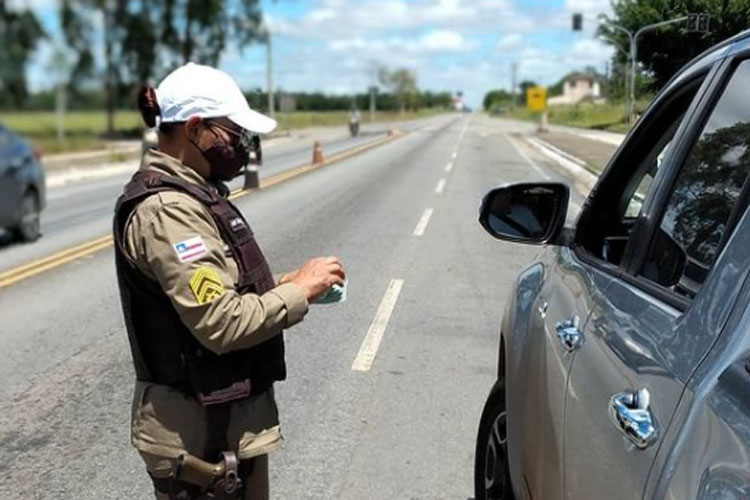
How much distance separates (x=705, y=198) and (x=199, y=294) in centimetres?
125

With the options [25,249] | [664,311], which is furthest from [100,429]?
[25,249]

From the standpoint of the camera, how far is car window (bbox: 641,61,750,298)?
1916 mm

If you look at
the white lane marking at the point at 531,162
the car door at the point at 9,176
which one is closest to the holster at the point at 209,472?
the car door at the point at 9,176

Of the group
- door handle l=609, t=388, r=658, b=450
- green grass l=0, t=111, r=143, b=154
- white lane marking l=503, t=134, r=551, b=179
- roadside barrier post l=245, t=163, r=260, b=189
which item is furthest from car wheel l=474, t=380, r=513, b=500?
white lane marking l=503, t=134, r=551, b=179

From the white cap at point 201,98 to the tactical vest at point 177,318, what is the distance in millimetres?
180

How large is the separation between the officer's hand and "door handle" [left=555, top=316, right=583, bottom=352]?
0.64 metres

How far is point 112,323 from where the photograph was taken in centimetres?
703

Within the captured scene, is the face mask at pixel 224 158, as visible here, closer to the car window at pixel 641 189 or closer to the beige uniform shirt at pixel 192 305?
the beige uniform shirt at pixel 192 305

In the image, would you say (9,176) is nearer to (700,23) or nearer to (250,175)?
(250,175)

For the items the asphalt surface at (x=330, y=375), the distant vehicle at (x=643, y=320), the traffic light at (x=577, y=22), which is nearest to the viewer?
the distant vehicle at (x=643, y=320)

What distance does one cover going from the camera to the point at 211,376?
7.45 feet

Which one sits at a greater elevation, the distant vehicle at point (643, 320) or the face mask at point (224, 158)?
the face mask at point (224, 158)

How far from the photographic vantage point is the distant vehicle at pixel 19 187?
35.6 ft

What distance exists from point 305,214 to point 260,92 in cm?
1091
